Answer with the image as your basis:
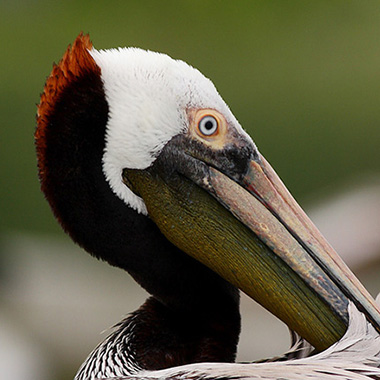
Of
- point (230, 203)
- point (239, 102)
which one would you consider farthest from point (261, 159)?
point (239, 102)

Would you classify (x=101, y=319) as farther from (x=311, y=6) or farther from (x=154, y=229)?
(x=311, y=6)

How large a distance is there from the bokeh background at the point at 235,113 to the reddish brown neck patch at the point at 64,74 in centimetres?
179

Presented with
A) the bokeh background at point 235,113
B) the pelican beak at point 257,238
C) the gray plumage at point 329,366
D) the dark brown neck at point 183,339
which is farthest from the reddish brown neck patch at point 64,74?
the bokeh background at point 235,113

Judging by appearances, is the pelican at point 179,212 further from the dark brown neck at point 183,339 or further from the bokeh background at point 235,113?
the bokeh background at point 235,113

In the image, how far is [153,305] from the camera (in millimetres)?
1828

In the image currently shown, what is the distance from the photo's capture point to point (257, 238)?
5.24ft

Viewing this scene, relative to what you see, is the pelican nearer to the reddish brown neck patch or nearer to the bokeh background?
the reddish brown neck patch

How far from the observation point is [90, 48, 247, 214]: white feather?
1.63 meters

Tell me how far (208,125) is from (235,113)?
422 centimetres

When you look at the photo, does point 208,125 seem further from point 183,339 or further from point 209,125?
point 183,339

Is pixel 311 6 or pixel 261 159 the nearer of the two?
pixel 261 159

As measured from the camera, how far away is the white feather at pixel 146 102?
163 centimetres

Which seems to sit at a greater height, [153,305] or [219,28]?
[219,28]

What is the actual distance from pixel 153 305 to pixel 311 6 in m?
6.52
